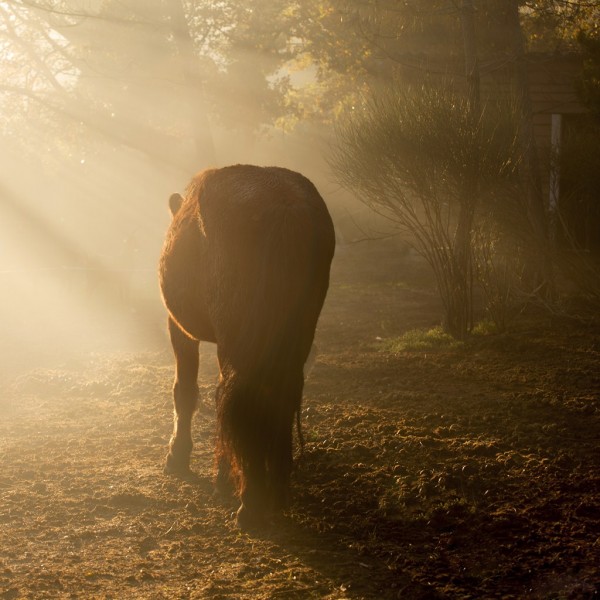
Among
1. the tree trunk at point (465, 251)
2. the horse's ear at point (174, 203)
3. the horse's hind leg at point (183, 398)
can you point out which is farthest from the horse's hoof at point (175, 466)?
the tree trunk at point (465, 251)

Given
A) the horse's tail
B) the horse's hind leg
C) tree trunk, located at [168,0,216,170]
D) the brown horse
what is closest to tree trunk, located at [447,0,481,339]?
the horse's hind leg

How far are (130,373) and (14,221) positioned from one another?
24144 millimetres

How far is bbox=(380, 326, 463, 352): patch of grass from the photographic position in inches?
404

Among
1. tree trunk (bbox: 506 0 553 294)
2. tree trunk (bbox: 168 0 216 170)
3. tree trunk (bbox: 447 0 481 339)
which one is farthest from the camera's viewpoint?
tree trunk (bbox: 168 0 216 170)

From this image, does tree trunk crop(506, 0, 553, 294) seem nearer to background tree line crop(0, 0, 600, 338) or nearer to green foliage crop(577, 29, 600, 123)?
background tree line crop(0, 0, 600, 338)

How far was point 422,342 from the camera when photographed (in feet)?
34.3

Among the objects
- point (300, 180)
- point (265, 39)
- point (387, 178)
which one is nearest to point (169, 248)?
point (300, 180)

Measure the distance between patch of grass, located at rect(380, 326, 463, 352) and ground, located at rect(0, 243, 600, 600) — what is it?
410 millimetres

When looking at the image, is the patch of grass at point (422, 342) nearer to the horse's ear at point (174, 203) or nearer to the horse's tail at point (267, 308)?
the horse's ear at point (174, 203)

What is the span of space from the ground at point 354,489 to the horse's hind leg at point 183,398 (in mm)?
173

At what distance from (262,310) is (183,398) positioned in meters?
1.96

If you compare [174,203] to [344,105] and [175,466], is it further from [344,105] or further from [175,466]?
[344,105]

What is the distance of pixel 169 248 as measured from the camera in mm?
6012

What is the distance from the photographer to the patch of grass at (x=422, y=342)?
10258 millimetres
